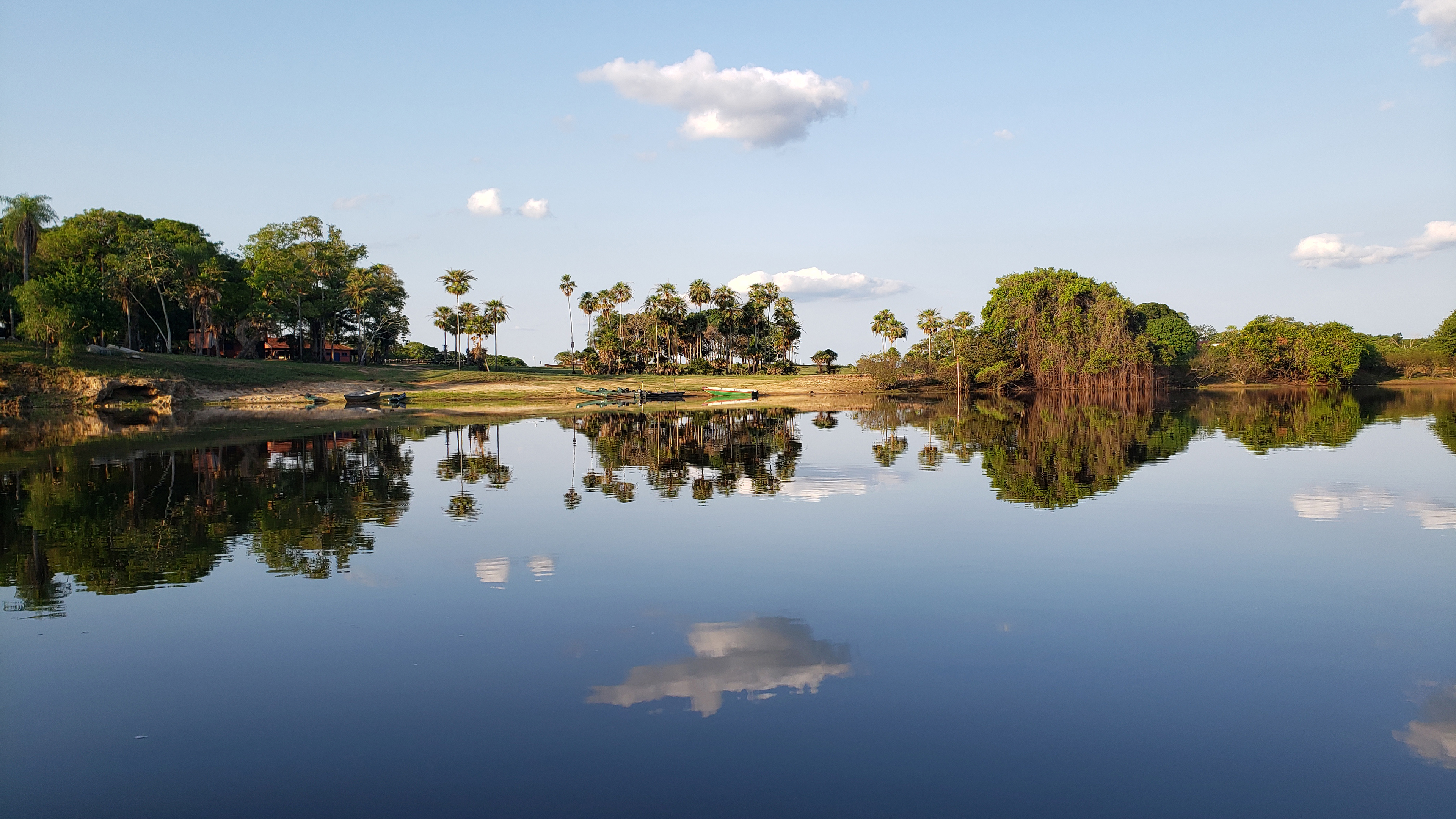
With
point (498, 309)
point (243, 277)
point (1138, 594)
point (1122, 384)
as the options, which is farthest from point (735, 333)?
point (1138, 594)

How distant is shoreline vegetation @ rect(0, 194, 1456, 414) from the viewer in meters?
76.9

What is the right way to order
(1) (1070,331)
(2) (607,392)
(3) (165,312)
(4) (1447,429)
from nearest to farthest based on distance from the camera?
1. (4) (1447,429)
2. (3) (165,312)
3. (2) (607,392)
4. (1) (1070,331)

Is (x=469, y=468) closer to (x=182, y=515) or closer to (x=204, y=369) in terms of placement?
(x=182, y=515)

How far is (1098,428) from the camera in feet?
145

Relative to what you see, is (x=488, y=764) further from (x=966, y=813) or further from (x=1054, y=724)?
(x=1054, y=724)

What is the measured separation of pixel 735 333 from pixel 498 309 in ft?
124

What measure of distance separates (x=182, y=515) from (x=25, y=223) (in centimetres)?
8507

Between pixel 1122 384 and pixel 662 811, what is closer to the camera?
pixel 662 811

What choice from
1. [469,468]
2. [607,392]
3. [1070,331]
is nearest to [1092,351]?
[1070,331]

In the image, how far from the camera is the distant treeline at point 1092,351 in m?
98.7

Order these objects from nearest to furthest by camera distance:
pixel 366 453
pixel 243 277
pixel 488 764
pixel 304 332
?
pixel 488 764
pixel 366 453
pixel 243 277
pixel 304 332

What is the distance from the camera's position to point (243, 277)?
103125 millimetres

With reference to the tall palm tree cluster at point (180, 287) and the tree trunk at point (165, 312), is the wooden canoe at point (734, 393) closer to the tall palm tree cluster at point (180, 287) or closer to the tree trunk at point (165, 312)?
the tall palm tree cluster at point (180, 287)

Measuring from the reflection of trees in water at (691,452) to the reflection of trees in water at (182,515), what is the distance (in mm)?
6527
